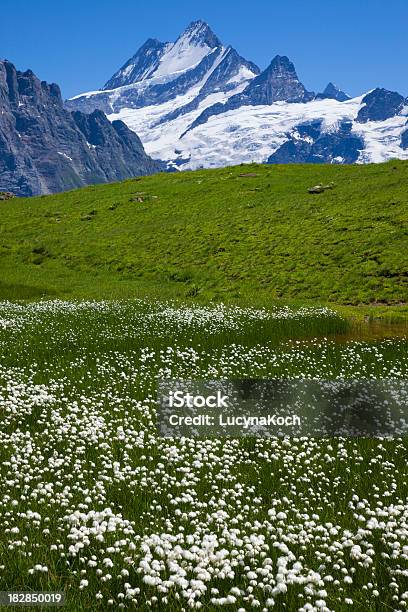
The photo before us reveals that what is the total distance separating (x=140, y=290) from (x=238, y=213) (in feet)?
75.0

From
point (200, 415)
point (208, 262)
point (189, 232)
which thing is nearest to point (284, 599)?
point (200, 415)

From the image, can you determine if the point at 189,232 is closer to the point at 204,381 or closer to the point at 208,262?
the point at 208,262

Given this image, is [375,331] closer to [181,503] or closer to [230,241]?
[181,503]

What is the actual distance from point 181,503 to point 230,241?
4498cm

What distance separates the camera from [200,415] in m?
15.6

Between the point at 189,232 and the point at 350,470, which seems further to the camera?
the point at 189,232

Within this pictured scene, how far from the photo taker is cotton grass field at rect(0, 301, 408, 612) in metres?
7.66

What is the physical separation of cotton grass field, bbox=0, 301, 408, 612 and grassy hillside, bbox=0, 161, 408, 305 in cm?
2046

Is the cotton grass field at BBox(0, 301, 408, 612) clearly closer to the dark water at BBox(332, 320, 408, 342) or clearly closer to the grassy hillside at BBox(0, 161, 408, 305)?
the dark water at BBox(332, 320, 408, 342)

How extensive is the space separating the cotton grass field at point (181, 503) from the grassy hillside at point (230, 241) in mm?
20456

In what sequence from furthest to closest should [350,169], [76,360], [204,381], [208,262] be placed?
[350,169]
[208,262]
[76,360]
[204,381]

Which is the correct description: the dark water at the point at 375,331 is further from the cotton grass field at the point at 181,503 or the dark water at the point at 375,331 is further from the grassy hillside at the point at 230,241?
the grassy hillside at the point at 230,241

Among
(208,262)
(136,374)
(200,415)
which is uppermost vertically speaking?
(208,262)

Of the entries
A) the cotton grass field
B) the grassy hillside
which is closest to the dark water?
the cotton grass field
